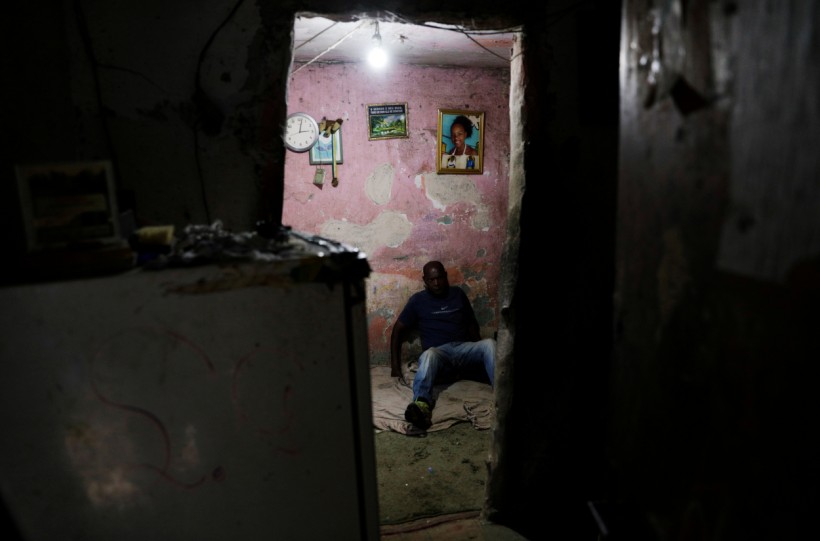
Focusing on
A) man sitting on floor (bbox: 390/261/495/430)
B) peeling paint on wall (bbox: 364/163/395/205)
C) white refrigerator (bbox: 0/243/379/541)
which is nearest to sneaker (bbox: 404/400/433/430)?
man sitting on floor (bbox: 390/261/495/430)

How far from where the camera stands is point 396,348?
14.7 feet

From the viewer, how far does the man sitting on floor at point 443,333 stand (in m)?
4.20

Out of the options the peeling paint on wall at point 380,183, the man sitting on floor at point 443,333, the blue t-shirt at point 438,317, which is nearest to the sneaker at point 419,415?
the man sitting on floor at point 443,333

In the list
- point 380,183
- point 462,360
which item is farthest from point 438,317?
point 380,183

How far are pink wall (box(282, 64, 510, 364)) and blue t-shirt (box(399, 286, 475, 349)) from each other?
0.27m

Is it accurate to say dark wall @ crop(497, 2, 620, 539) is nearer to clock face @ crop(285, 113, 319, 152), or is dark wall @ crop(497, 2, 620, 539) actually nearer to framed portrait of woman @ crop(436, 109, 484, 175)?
framed portrait of woman @ crop(436, 109, 484, 175)

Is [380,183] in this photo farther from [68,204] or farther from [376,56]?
[68,204]

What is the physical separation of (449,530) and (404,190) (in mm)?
3126

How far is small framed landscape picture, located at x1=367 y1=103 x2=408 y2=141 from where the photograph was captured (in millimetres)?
4418

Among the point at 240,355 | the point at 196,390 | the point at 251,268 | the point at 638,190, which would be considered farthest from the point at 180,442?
the point at 638,190

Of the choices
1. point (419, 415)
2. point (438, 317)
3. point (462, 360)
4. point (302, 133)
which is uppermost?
point (302, 133)

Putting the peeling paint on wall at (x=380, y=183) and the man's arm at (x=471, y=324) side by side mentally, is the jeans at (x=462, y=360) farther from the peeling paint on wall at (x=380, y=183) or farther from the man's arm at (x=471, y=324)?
the peeling paint on wall at (x=380, y=183)

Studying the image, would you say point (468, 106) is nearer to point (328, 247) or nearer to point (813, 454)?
point (328, 247)

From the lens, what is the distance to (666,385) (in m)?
0.82
